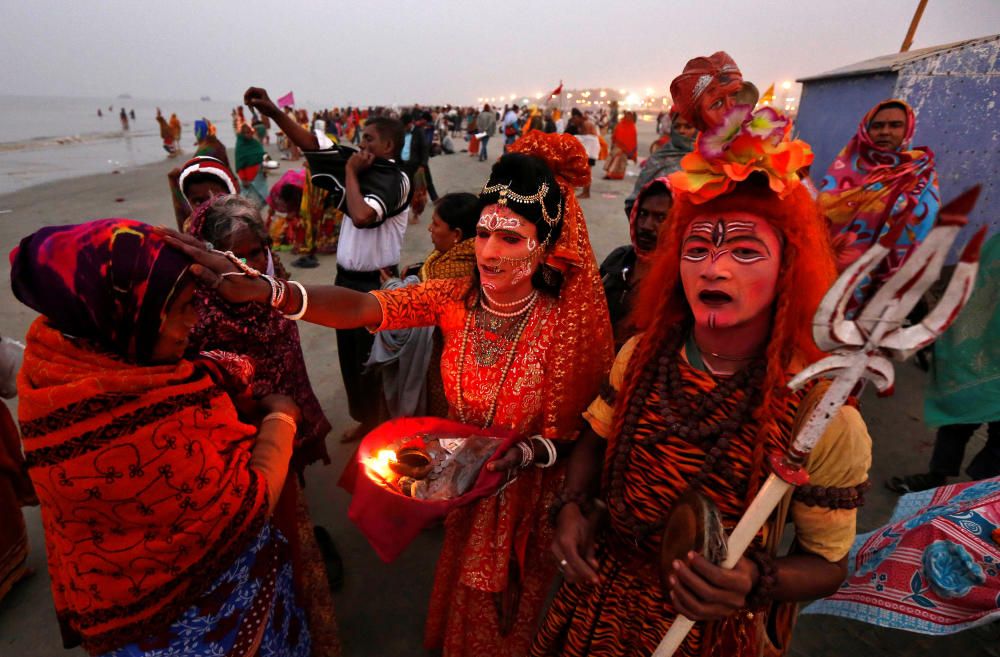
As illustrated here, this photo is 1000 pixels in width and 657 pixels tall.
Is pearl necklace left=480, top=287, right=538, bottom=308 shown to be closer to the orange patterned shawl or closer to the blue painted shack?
the orange patterned shawl

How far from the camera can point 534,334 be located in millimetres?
1885

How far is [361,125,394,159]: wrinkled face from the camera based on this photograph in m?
3.53

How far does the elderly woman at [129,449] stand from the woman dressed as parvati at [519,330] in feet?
1.90

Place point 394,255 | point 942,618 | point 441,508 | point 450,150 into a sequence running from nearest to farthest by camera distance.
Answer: point 441,508
point 942,618
point 394,255
point 450,150

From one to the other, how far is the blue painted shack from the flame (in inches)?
309

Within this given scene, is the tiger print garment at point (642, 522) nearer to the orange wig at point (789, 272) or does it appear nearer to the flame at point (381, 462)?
the orange wig at point (789, 272)

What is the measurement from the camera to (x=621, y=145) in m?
14.1

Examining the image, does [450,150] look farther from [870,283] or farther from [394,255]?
[870,283]

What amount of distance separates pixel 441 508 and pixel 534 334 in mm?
727

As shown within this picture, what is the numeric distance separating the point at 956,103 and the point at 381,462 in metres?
8.74

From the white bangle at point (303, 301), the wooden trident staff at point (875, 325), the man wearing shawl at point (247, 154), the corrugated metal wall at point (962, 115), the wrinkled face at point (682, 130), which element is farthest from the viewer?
the man wearing shawl at point (247, 154)

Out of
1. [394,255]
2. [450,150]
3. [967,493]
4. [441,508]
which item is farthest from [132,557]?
[450,150]

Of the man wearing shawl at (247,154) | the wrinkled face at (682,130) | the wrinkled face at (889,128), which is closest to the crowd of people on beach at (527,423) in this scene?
the wrinkled face at (889,128)

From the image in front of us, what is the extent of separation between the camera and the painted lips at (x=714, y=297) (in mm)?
1241
